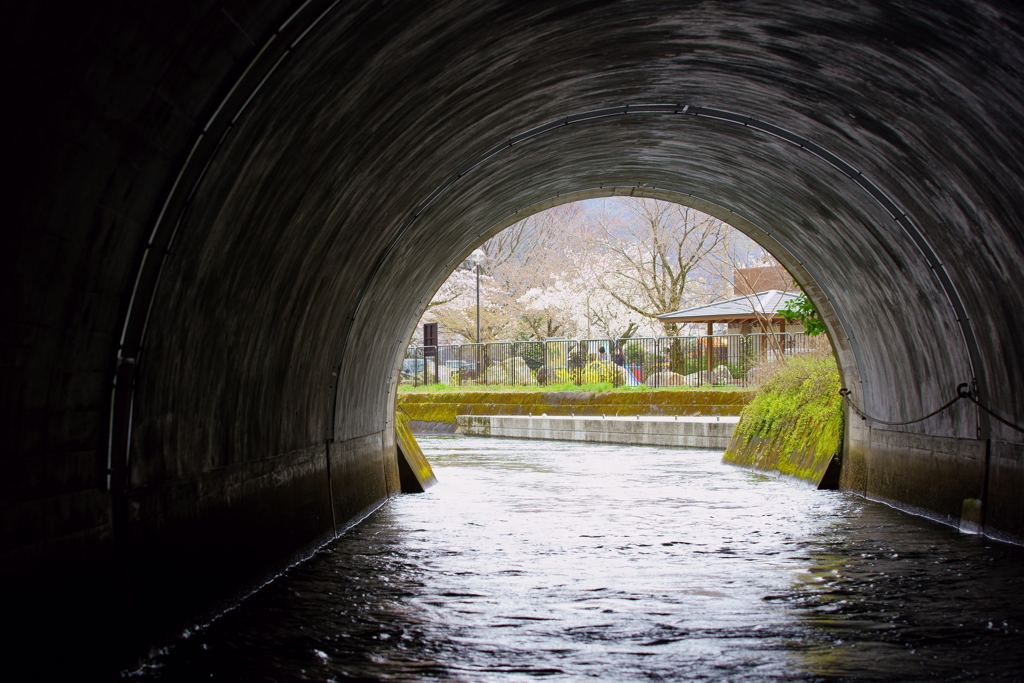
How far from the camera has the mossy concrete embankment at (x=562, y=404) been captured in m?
26.5

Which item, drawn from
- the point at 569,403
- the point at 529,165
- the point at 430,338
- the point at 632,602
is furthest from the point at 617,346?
the point at 632,602

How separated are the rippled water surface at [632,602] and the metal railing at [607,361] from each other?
60.7 ft

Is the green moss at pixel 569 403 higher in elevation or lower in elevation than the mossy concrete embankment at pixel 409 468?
higher

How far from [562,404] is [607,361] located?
6080 millimetres

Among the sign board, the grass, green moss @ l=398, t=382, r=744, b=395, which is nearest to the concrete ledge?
green moss @ l=398, t=382, r=744, b=395

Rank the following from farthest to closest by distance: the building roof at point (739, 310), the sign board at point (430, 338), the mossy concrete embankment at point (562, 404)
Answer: the sign board at point (430, 338), the building roof at point (739, 310), the mossy concrete embankment at point (562, 404)

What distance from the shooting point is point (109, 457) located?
5.18 meters

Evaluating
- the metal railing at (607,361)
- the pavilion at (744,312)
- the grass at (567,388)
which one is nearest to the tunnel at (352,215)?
the grass at (567,388)

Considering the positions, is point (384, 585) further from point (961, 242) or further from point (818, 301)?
point (818, 301)

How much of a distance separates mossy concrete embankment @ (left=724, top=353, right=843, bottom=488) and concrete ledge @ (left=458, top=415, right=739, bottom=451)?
124 inches

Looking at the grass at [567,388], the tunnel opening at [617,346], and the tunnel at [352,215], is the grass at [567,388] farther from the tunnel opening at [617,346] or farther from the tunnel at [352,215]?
the tunnel at [352,215]

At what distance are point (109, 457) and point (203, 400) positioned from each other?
4.88 ft

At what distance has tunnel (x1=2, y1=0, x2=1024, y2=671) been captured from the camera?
4.39 metres

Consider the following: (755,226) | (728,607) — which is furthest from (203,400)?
(755,226)
